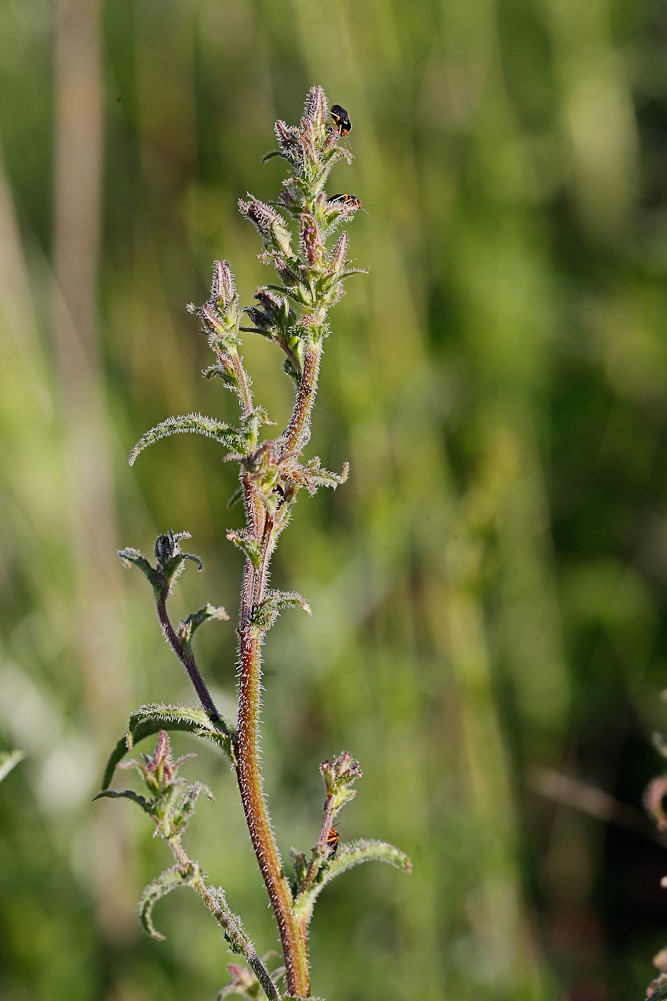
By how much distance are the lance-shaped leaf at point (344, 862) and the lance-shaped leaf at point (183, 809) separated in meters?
0.14

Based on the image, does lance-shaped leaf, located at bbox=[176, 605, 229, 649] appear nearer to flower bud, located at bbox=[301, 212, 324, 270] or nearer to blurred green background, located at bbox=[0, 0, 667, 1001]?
flower bud, located at bbox=[301, 212, 324, 270]

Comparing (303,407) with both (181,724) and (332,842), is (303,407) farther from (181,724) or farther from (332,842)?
(332,842)

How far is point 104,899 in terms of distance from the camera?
8.73 ft

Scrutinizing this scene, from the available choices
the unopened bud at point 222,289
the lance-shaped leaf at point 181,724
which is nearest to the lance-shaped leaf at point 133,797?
the lance-shaped leaf at point 181,724

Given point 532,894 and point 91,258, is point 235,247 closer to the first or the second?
point 91,258

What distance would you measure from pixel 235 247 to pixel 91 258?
48 centimetres

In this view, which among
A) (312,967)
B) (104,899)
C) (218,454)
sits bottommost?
(312,967)

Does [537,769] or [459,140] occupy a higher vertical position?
[459,140]

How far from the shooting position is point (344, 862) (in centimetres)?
112

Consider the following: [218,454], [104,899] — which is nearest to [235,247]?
[218,454]

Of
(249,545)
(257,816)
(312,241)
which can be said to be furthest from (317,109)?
(257,816)

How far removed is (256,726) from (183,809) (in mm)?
185

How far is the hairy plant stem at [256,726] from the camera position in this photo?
3.49 feet

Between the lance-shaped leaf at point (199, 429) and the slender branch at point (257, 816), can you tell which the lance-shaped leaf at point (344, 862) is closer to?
the slender branch at point (257, 816)
